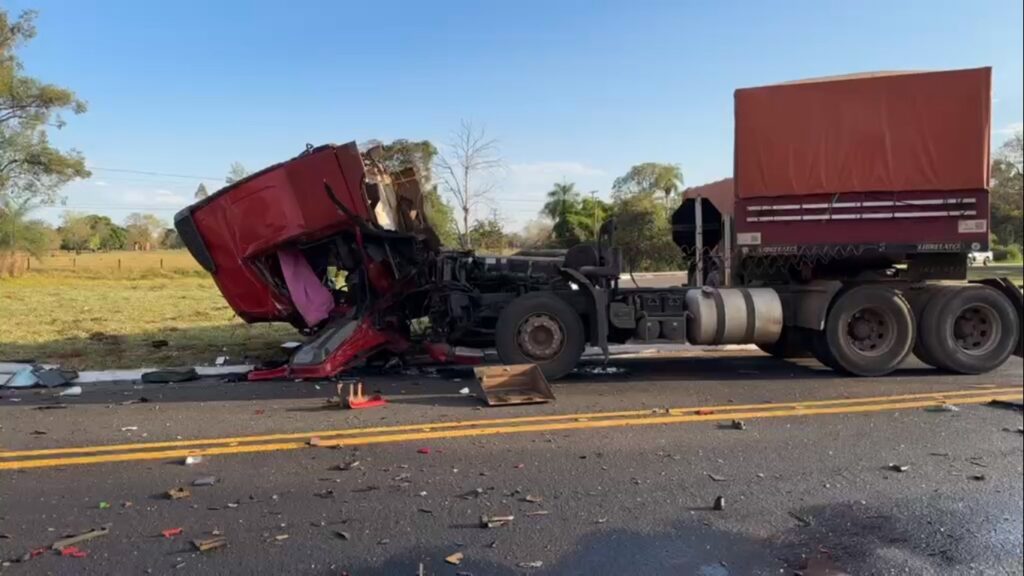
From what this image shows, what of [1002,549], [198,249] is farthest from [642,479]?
[198,249]

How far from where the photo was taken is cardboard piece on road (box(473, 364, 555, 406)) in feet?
23.3

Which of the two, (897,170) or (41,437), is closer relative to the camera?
(41,437)

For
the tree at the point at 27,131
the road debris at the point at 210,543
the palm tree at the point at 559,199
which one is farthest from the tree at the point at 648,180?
the road debris at the point at 210,543

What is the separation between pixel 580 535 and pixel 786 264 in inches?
244

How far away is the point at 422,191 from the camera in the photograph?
10.1 metres

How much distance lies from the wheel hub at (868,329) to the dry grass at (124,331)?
26.2ft

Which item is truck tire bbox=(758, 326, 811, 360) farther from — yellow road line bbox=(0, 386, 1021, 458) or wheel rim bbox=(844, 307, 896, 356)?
yellow road line bbox=(0, 386, 1021, 458)

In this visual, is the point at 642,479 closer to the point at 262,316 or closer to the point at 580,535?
the point at 580,535

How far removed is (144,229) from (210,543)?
120 meters

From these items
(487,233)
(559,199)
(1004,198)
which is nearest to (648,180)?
(559,199)

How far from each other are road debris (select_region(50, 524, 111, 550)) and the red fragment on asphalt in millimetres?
36

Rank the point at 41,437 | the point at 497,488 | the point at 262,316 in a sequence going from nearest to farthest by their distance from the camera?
the point at 497,488
the point at 41,437
the point at 262,316

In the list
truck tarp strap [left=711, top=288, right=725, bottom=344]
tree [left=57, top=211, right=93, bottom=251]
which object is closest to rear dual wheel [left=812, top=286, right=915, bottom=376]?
truck tarp strap [left=711, top=288, right=725, bottom=344]

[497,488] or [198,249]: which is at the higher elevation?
[198,249]
